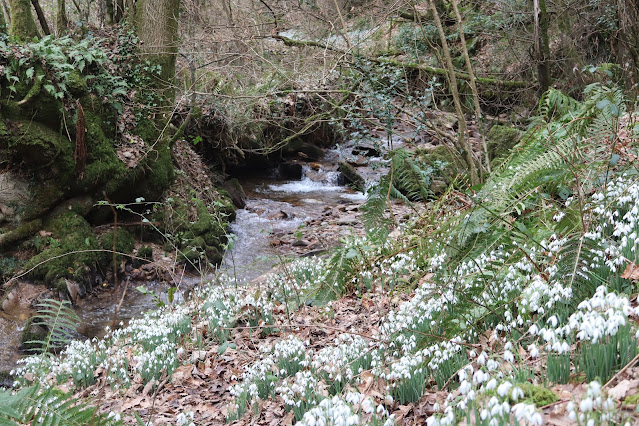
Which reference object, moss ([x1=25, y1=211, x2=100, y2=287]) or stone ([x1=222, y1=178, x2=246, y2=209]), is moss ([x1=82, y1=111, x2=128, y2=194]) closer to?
moss ([x1=25, y1=211, x2=100, y2=287])

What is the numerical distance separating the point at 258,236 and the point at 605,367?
8975 millimetres

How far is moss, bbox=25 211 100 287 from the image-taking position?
7.73 meters

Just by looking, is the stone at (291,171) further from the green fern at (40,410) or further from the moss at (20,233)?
the green fern at (40,410)

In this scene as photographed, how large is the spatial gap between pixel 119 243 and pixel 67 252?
0.84 meters

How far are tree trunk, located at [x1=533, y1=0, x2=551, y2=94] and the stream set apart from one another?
4.94 meters

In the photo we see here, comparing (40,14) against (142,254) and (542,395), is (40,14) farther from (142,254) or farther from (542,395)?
(542,395)

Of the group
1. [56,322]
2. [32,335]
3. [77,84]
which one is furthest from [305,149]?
[56,322]

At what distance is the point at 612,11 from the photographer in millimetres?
10367

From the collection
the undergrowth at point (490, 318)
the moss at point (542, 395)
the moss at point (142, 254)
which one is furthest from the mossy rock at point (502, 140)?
the moss at point (542, 395)

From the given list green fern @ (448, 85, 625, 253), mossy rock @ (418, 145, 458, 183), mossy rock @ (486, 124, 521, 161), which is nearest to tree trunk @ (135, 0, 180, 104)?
mossy rock @ (418, 145, 458, 183)

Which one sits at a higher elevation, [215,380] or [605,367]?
[605,367]

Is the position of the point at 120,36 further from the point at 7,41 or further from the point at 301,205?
the point at 301,205

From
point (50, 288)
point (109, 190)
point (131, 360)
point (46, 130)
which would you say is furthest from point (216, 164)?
point (131, 360)

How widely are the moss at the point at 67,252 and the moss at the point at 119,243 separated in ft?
0.53
